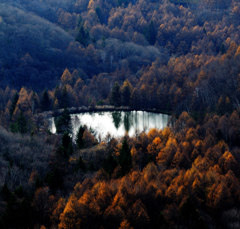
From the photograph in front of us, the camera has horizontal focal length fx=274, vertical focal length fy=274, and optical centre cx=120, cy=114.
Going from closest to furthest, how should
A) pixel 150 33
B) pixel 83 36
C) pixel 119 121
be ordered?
pixel 119 121, pixel 83 36, pixel 150 33

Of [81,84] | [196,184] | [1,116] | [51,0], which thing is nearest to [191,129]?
[196,184]

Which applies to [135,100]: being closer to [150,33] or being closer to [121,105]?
[121,105]

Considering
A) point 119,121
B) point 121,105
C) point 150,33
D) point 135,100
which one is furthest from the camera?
point 150,33

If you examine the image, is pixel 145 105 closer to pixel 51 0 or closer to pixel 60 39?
pixel 60 39

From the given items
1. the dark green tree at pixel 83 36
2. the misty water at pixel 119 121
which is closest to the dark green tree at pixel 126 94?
the misty water at pixel 119 121

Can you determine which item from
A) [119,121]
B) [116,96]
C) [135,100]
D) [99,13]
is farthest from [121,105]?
[99,13]

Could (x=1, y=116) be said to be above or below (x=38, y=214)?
above

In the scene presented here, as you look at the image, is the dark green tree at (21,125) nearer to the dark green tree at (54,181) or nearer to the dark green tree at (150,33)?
the dark green tree at (54,181)

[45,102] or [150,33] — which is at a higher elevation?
[150,33]
